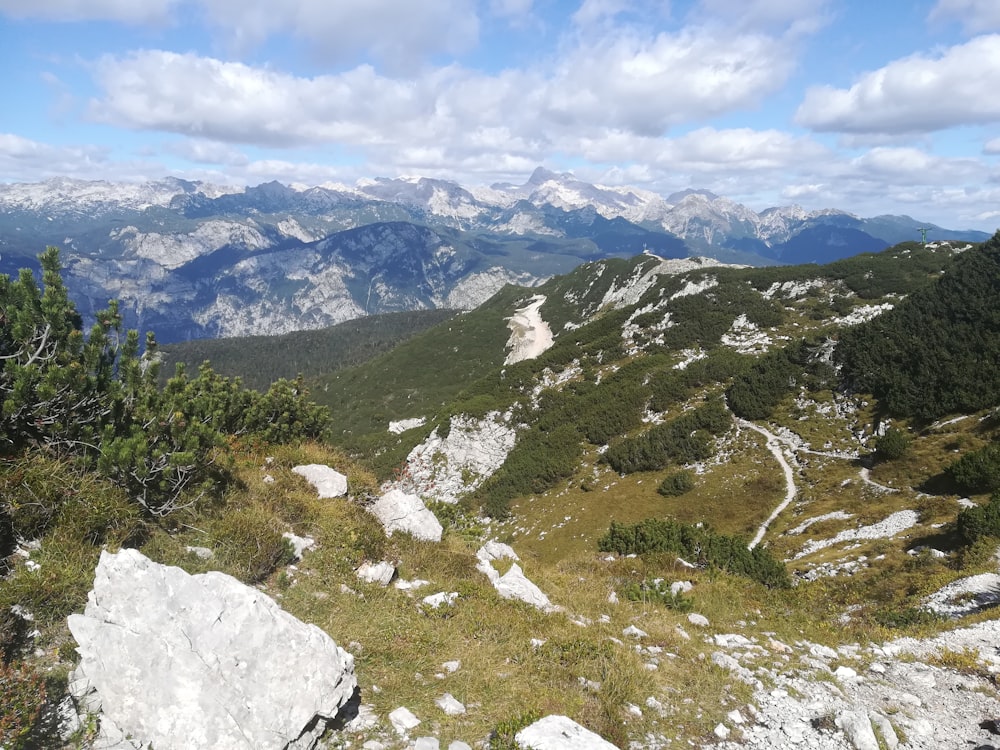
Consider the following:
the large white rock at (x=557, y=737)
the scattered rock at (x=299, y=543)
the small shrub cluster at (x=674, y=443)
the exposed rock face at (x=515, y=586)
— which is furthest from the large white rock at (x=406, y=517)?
the small shrub cluster at (x=674, y=443)

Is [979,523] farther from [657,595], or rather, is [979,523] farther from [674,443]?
[674,443]

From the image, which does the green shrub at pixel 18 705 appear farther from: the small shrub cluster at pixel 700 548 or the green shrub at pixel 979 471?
the green shrub at pixel 979 471

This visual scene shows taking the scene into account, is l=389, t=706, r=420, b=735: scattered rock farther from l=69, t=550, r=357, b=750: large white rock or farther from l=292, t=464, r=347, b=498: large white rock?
l=292, t=464, r=347, b=498: large white rock

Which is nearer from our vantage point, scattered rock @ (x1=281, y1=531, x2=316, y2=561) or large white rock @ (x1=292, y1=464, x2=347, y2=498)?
scattered rock @ (x1=281, y1=531, x2=316, y2=561)

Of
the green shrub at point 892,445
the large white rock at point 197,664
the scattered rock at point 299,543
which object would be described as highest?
the large white rock at point 197,664

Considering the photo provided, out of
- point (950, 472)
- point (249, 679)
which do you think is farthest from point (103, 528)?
point (950, 472)

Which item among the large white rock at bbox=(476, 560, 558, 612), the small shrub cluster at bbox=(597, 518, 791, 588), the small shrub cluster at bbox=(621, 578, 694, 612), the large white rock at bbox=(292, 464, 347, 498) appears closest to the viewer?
the large white rock at bbox=(476, 560, 558, 612)

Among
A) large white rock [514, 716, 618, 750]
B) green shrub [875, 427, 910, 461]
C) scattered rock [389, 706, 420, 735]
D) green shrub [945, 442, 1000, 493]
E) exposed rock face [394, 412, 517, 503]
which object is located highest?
large white rock [514, 716, 618, 750]

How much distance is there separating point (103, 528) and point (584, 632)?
9241 mm

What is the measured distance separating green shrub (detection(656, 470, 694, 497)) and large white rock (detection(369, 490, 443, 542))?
3314 cm

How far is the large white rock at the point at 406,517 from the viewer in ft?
45.5

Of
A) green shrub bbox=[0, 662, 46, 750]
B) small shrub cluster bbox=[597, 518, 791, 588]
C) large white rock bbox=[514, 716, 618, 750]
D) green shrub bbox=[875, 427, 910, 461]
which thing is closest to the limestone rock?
large white rock bbox=[514, 716, 618, 750]

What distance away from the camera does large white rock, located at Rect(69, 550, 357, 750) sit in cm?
559

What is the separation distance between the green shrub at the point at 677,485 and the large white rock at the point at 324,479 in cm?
3493
